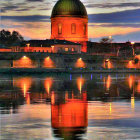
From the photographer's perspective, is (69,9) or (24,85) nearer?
(24,85)

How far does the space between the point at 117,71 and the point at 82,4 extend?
36.6m

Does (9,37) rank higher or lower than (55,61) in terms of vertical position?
higher

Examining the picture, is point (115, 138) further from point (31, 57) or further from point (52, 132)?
point (31, 57)

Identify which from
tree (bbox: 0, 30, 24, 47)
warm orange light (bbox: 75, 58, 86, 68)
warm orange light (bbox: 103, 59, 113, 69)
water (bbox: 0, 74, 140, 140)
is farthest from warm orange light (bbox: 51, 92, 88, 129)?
tree (bbox: 0, 30, 24, 47)

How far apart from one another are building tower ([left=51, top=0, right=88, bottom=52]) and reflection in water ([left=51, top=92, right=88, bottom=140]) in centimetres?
11460

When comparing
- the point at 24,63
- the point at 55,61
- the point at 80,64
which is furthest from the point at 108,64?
the point at 24,63

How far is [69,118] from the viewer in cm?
2177

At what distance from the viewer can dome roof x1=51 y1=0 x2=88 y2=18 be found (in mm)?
142875

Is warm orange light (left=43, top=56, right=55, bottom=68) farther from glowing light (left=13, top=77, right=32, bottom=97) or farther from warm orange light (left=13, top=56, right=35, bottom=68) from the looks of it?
glowing light (left=13, top=77, right=32, bottom=97)

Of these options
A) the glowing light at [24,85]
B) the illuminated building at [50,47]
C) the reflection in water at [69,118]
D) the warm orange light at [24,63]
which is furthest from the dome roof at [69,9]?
the reflection in water at [69,118]

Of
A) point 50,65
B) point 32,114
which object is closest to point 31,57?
point 50,65

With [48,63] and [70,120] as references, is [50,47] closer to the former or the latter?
[48,63]

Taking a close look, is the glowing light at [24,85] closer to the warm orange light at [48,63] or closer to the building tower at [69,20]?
the warm orange light at [48,63]

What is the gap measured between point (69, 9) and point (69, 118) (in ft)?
403
